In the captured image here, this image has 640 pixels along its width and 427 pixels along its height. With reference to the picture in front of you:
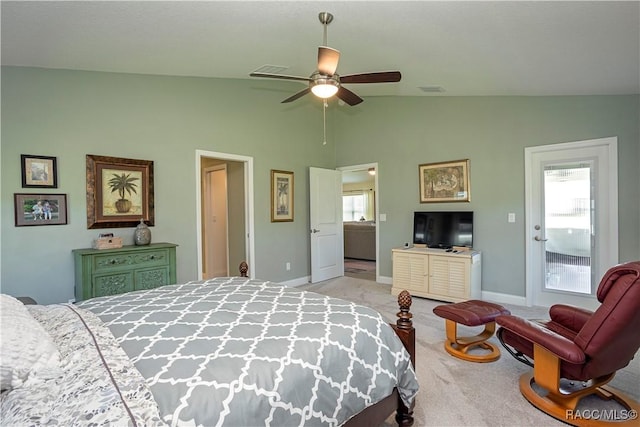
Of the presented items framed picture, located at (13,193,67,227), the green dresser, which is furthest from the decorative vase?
framed picture, located at (13,193,67,227)

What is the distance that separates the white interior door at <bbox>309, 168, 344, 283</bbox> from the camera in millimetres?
5605

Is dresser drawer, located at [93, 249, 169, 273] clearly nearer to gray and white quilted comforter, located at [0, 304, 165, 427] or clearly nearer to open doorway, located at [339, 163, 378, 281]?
gray and white quilted comforter, located at [0, 304, 165, 427]

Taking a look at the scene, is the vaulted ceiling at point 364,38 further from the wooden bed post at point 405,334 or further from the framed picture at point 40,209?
the wooden bed post at point 405,334

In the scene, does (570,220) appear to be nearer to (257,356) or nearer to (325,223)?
(325,223)

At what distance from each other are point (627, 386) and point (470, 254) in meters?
2.05

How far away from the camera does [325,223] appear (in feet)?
19.1

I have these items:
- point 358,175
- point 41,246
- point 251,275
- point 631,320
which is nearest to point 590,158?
point 631,320

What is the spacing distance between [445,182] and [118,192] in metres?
4.24

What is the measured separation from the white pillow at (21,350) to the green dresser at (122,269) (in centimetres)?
212

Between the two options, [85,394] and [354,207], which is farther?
[354,207]

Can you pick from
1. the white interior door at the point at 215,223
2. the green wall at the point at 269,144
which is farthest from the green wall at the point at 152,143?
the white interior door at the point at 215,223

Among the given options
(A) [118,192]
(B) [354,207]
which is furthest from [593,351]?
(B) [354,207]

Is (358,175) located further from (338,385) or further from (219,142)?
(338,385)

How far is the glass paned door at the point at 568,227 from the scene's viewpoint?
12.5 feet
